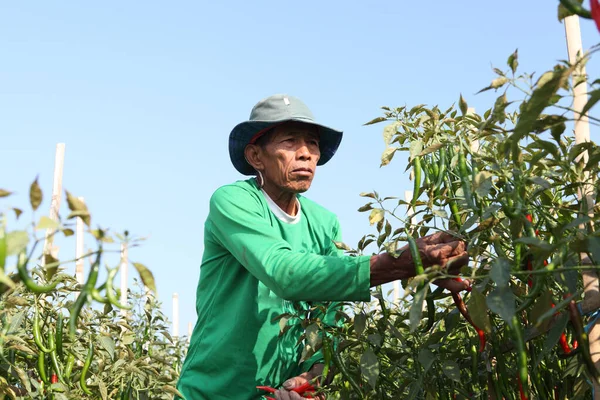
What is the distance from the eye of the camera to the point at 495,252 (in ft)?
6.68

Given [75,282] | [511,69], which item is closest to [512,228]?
[511,69]

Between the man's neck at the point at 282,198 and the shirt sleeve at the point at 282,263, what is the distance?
0.23 m

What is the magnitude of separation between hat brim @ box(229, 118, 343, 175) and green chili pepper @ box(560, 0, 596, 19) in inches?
54.5

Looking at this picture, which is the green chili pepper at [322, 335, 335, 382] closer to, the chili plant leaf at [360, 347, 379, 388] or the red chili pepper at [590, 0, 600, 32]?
the chili plant leaf at [360, 347, 379, 388]

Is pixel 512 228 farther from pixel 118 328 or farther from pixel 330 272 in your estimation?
pixel 118 328

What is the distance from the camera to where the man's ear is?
2.68 metres

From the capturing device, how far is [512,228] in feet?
5.41

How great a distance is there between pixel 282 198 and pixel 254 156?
0.17 metres

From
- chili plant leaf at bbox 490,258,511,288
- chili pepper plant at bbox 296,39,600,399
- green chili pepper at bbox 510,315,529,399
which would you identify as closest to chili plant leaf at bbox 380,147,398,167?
chili pepper plant at bbox 296,39,600,399

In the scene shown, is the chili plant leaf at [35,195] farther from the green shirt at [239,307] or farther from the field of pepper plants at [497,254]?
the green shirt at [239,307]

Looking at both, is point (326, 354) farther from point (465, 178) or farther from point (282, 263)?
point (465, 178)

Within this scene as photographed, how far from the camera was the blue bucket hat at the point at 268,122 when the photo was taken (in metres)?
2.57

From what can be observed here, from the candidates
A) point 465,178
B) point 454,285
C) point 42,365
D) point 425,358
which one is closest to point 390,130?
point 465,178

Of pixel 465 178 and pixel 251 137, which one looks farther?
pixel 251 137
